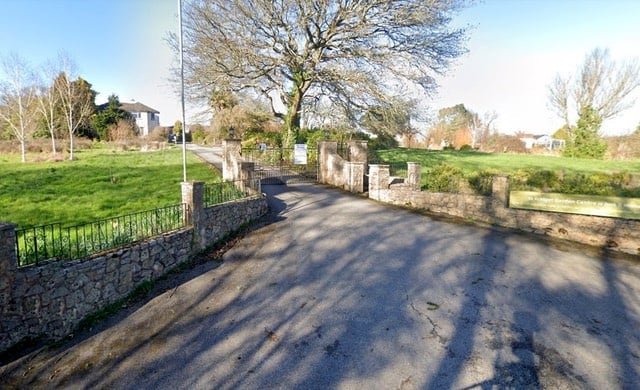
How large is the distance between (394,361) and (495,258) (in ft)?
14.5

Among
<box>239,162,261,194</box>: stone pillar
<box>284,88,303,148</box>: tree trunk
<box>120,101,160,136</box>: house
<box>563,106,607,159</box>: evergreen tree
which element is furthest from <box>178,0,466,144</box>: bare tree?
<box>120,101,160,136</box>: house

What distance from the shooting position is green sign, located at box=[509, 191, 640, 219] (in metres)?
8.19

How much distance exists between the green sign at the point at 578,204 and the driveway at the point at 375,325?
1.33m

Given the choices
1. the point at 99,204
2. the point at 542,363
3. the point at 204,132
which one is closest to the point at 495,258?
the point at 542,363

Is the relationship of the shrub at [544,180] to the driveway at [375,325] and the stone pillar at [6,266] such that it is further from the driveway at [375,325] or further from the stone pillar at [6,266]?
the stone pillar at [6,266]

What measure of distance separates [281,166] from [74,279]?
1363 centimetres

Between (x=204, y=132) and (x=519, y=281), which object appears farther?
(x=204, y=132)

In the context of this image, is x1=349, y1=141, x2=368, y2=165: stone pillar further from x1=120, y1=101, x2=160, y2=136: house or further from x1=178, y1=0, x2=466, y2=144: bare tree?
x1=120, y1=101, x2=160, y2=136: house

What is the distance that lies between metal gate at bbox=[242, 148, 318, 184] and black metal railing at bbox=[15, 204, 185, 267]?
26.9 ft

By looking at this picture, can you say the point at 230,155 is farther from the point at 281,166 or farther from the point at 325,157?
the point at 281,166

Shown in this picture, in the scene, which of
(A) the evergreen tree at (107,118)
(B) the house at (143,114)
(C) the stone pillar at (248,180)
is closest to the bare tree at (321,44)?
(C) the stone pillar at (248,180)

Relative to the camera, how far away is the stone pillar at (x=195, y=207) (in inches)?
300

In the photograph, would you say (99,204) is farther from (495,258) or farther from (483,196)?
(483,196)

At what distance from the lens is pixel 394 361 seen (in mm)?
4414
